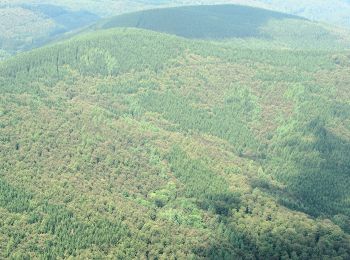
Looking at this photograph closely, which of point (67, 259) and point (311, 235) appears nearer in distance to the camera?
point (67, 259)

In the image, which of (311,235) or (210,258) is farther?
(311,235)

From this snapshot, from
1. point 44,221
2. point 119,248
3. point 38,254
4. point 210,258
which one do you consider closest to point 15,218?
point 44,221

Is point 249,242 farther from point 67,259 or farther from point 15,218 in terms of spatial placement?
point 15,218

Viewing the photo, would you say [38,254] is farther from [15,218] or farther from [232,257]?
[232,257]

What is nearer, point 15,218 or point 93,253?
point 93,253

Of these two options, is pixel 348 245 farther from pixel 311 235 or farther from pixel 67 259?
pixel 67 259

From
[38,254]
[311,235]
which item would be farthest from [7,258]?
[311,235]

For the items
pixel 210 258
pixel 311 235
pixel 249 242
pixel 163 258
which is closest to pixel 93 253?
pixel 163 258
